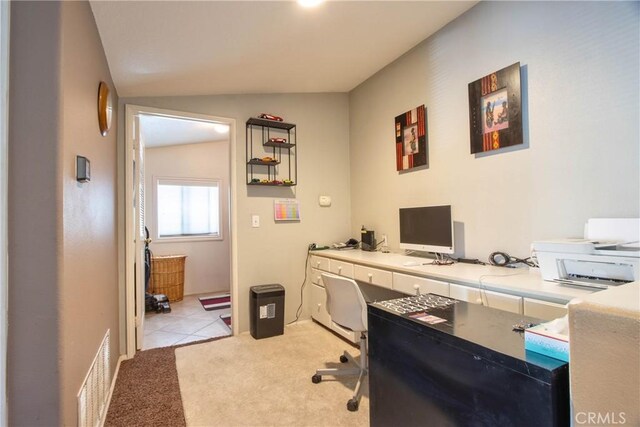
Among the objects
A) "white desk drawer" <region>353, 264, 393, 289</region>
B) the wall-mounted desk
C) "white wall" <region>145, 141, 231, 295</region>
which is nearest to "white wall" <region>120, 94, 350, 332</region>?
the wall-mounted desk

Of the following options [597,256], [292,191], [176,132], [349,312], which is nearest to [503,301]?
[597,256]

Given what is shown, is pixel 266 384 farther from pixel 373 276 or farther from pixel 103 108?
pixel 103 108

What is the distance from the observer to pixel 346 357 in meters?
2.50

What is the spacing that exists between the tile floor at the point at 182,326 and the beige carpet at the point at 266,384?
0.29 m

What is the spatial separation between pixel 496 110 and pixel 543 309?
53.4 inches

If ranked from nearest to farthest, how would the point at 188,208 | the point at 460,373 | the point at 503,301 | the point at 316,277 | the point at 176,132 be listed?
the point at 460,373 < the point at 503,301 < the point at 316,277 < the point at 176,132 < the point at 188,208

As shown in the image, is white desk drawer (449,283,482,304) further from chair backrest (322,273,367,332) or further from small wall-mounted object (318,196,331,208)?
small wall-mounted object (318,196,331,208)

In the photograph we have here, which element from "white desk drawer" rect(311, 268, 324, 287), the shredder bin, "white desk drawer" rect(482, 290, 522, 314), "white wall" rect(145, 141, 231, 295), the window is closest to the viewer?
"white desk drawer" rect(482, 290, 522, 314)

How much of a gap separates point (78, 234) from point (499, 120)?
2.51m

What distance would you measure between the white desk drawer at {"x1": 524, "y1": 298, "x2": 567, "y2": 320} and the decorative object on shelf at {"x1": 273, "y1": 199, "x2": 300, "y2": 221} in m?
2.39

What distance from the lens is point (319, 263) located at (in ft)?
10.9

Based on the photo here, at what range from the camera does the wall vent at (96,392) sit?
4.45ft

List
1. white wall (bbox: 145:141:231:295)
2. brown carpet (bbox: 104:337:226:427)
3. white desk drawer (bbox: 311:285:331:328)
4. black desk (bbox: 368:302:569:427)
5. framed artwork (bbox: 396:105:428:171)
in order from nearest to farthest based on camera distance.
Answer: black desk (bbox: 368:302:569:427) < brown carpet (bbox: 104:337:226:427) < framed artwork (bbox: 396:105:428:171) < white desk drawer (bbox: 311:285:331:328) < white wall (bbox: 145:141:231:295)

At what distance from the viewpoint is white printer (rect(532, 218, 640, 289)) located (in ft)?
4.38
